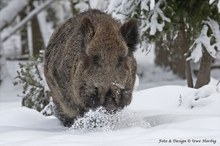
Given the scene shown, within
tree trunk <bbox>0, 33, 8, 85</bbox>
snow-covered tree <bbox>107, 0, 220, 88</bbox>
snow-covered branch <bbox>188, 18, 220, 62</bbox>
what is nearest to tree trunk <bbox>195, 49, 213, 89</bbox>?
snow-covered tree <bbox>107, 0, 220, 88</bbox>

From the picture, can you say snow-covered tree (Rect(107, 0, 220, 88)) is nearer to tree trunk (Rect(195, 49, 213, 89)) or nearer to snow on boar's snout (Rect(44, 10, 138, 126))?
tree trunk (Rect(195, 49, 213, 89))

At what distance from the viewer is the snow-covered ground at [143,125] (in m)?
4.54

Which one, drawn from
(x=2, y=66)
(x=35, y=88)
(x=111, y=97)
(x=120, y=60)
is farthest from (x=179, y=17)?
(x=2, y=66)

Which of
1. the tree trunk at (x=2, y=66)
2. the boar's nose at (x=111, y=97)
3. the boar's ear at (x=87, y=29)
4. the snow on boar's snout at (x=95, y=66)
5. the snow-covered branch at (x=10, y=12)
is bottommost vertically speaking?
the tree trunk at (x=2, y=66)

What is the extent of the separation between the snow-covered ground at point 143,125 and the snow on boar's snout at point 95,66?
0.19m

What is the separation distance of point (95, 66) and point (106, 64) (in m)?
0.11

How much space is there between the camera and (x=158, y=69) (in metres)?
19.4

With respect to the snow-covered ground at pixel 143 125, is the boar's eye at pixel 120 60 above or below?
above

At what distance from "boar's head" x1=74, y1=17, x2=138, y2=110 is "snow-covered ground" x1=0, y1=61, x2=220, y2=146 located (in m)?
0.20

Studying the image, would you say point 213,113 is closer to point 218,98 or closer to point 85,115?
point 218,98

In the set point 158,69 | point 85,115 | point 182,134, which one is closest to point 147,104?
point 85,115

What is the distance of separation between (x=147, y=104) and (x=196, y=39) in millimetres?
1192

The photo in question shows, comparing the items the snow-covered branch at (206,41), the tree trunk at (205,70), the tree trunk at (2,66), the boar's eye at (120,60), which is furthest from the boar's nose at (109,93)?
the tree trunk at (2,66)

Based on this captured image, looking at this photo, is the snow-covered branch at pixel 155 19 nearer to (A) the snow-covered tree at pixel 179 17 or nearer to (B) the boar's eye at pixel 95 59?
(A) the snow-covered tree at pixel 179 17
